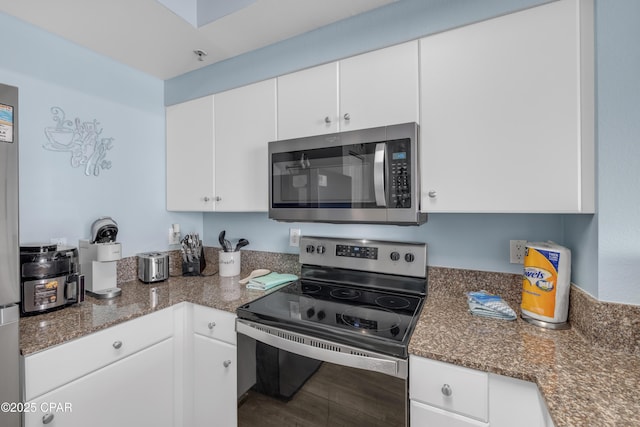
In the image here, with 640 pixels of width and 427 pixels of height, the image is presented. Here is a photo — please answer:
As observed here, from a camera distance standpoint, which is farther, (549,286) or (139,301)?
(139,301)

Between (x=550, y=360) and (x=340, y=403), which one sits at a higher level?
(x=550, y=360)

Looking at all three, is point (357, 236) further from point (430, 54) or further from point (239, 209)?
point (430, 54)

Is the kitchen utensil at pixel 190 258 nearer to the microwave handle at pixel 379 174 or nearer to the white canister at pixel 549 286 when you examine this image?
the microwave handle at pixel 379 174

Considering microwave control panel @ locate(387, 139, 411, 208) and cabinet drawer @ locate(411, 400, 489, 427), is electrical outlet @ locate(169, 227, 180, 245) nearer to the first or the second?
microwave control panel @ locate(387, 139, 411, 208)

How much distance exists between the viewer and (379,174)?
1.22 meters

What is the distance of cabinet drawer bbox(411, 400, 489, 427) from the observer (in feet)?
2.95

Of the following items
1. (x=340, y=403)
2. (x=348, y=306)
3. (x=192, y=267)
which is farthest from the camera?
(x=192, y=267)

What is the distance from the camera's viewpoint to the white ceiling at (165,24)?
4.41ft

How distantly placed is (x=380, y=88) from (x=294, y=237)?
1.03 metres

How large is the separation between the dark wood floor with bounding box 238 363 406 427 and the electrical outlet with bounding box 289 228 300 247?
2.90ft

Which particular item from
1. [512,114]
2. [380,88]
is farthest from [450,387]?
[380,88]

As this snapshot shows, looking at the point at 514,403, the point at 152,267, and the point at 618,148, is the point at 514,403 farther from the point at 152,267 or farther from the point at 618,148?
the point at 152,267

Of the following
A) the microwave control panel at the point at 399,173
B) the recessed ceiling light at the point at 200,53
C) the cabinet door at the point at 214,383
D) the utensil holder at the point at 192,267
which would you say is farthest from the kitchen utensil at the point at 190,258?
the microwave control panel at the point at 399,173

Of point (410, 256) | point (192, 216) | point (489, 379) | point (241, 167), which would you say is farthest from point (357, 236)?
point (192, 216)
